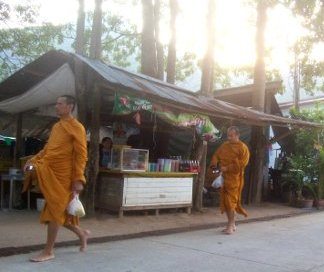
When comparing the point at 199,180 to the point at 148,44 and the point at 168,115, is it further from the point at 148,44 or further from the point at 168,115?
the point at 148,44

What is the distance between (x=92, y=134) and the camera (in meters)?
8.34

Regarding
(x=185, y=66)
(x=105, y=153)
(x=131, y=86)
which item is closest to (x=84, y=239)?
(x=131, y=86)

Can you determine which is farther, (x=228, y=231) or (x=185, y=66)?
(x=185, y=66)

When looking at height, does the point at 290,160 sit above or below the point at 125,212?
above

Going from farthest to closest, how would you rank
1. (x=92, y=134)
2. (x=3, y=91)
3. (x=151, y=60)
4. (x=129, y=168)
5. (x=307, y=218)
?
(x=151, y=60), (x=307, y=218), (x=3, y=91), (x=129, y=168), (x=92, y=134)

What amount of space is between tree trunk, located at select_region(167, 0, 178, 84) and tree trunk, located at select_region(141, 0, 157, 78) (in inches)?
122

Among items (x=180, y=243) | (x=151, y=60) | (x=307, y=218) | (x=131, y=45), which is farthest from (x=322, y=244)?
(x=131, y=45)

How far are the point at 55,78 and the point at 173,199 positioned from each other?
3.23m

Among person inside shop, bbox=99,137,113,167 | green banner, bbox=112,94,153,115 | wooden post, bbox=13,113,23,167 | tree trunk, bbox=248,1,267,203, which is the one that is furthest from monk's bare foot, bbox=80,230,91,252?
tree trunk, bbox=248,1,267,203

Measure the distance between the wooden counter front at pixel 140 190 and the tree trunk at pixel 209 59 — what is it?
8.46 ft

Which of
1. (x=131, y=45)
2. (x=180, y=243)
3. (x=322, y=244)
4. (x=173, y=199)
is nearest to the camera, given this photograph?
(x=180, y=243)

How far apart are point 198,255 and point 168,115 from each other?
3.19 metres

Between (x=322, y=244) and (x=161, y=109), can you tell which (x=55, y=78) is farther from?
(x=322, y=244)

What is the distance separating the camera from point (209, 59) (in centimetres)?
1170
